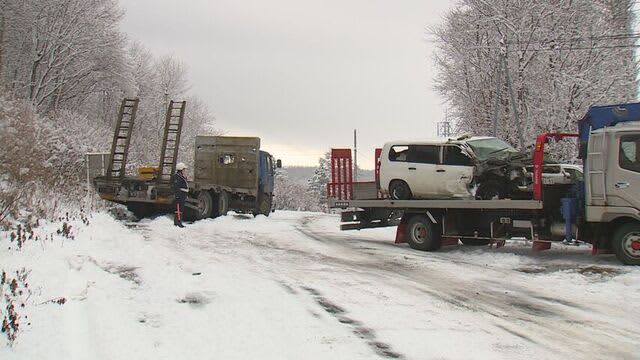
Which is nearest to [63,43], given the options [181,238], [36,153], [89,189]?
[89,189]

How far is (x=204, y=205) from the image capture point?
18.2 metres

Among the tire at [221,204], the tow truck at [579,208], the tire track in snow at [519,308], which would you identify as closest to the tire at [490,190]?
the tow truck at [579,208]

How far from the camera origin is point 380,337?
5445 millimetres

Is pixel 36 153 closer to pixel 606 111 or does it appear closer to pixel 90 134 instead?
pixel 606 111

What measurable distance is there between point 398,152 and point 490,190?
2.35m

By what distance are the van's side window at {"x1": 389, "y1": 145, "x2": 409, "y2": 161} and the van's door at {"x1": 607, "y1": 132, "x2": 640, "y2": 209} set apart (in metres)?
4.32

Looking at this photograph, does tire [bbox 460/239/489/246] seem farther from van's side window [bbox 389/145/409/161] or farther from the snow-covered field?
van's side window [bbox 389/145/409/161]

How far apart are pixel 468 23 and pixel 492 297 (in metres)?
23.5

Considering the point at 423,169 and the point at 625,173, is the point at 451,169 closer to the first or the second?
the point at 423,169

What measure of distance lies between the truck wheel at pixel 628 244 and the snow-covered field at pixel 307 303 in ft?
1.23

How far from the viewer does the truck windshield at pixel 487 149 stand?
474 inches

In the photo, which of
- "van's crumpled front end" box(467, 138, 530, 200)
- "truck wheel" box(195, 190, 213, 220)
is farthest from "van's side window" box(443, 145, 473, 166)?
"truck wheel" box(195, 190, 213, 220)

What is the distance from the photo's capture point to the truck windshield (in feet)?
39.5

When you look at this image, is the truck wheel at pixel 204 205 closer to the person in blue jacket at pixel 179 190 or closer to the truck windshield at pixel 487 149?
the person in blue jacket at pixel 179 190
